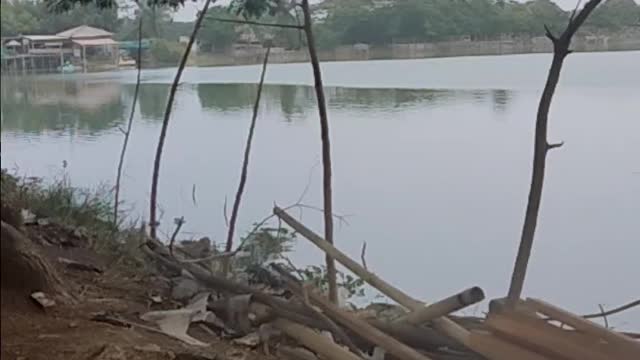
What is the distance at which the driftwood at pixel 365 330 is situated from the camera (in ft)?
8.29

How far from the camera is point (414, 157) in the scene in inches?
230

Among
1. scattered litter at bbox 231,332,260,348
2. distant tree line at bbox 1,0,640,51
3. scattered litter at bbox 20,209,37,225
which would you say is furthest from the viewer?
distant tree line at bbox 1,0,640,51

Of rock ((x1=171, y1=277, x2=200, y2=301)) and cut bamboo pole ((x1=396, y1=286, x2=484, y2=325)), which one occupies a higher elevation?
cut bamboo pole ((x1=396, y1=286, x2=484, y2=325))

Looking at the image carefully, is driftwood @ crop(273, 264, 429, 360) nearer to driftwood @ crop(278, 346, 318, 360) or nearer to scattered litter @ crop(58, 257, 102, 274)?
driftwood @ crop(278, 346, 318, 360)

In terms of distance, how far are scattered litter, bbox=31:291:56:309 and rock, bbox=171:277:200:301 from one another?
568 mm

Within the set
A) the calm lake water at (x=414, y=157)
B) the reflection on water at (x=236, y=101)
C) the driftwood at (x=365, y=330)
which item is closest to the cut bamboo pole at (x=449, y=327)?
the driftwood at (x=365, y=330)

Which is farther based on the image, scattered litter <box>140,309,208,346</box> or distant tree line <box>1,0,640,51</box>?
distant tree line <box>1,0,640,51</box>

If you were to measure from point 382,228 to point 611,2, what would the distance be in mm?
2115

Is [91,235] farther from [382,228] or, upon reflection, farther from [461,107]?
[461,107]

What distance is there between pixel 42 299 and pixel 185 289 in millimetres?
662

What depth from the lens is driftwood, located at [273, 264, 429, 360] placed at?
2.53m

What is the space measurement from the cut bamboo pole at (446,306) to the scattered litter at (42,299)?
3.40ft

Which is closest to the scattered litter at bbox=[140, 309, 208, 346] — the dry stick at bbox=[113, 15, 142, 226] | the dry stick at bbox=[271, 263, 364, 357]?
the dry stick at bbox=[271, 263, 364, 357]

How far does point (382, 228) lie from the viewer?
535 cm
